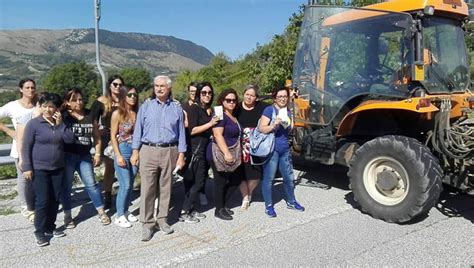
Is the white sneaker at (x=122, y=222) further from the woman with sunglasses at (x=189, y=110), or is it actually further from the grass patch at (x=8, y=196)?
the grass patch at (x=8, y=196)

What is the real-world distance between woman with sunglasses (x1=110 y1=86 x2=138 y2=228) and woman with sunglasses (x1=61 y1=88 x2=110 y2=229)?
0.24m

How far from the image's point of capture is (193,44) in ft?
576

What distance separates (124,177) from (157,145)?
0.70 metres

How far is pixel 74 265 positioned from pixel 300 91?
3.80 meters

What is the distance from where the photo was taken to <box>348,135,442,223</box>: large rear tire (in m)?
4.47

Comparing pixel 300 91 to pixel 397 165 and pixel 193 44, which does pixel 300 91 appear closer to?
pixel 397 165

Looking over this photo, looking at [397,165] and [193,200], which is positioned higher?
[397,165]

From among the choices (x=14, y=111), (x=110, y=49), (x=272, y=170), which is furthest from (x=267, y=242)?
(x=110, y=49)

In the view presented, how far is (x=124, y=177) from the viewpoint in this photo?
473cm

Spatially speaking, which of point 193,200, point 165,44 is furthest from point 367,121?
point 165,44

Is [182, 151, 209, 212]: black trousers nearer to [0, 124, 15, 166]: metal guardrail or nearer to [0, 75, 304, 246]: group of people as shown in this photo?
[0, 75, 304, 246]: group of people

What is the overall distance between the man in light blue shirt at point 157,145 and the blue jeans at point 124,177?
0.28 m

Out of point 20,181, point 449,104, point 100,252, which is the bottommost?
point 100,252

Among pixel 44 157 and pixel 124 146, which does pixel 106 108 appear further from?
pixel 44 157
